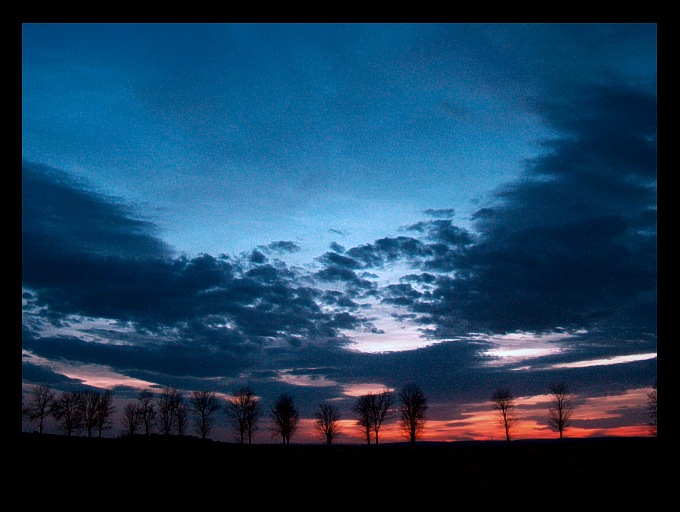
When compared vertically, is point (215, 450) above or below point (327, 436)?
above

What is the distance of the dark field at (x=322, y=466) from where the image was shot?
101 ft

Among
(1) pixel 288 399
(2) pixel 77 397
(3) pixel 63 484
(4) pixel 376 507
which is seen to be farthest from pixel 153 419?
(4) pixel 376 507

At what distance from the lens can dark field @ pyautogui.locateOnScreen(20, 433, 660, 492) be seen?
101ft

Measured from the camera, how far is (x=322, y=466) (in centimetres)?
4041

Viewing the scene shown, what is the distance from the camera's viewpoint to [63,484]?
29.8 meters

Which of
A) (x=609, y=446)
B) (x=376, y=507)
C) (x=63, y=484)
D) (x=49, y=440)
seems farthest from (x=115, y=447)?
(x=376, y=507)

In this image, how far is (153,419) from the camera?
85.9m
